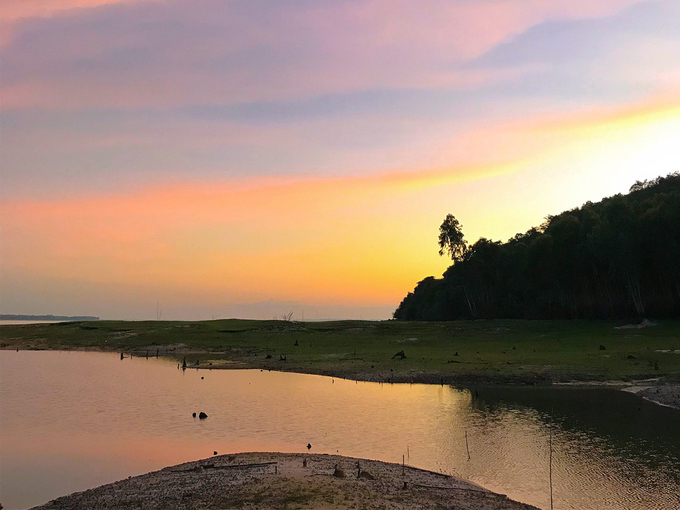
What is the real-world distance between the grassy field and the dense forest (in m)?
8.86

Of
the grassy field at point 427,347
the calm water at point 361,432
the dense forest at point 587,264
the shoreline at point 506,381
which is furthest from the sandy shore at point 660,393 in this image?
the dense forest at point 587,264

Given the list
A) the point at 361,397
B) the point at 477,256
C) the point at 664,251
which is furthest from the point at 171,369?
the point at 477,256

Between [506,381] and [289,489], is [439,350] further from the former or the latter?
[289,489]

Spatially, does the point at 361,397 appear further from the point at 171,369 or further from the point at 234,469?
the point at 171,369

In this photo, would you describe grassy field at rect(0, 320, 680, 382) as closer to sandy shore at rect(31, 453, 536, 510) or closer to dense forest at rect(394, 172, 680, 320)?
dense forest at rect(394, 172, 680, 320)

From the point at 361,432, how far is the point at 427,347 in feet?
159

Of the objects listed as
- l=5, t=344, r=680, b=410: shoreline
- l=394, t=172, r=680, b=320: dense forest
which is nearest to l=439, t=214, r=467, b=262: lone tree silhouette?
l=394, t=172, r=680, b=320: dense forest

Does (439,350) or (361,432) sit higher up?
(439,350)

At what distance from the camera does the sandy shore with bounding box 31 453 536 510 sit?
19.0 metres

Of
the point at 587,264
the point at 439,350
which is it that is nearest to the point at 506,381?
the point at 439,350

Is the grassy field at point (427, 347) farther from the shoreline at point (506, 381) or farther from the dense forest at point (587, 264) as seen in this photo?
the dense forest at point (587, 264)

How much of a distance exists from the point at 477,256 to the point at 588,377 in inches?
2987

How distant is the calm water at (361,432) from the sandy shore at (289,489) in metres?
2.36

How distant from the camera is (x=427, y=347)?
79.4 m
